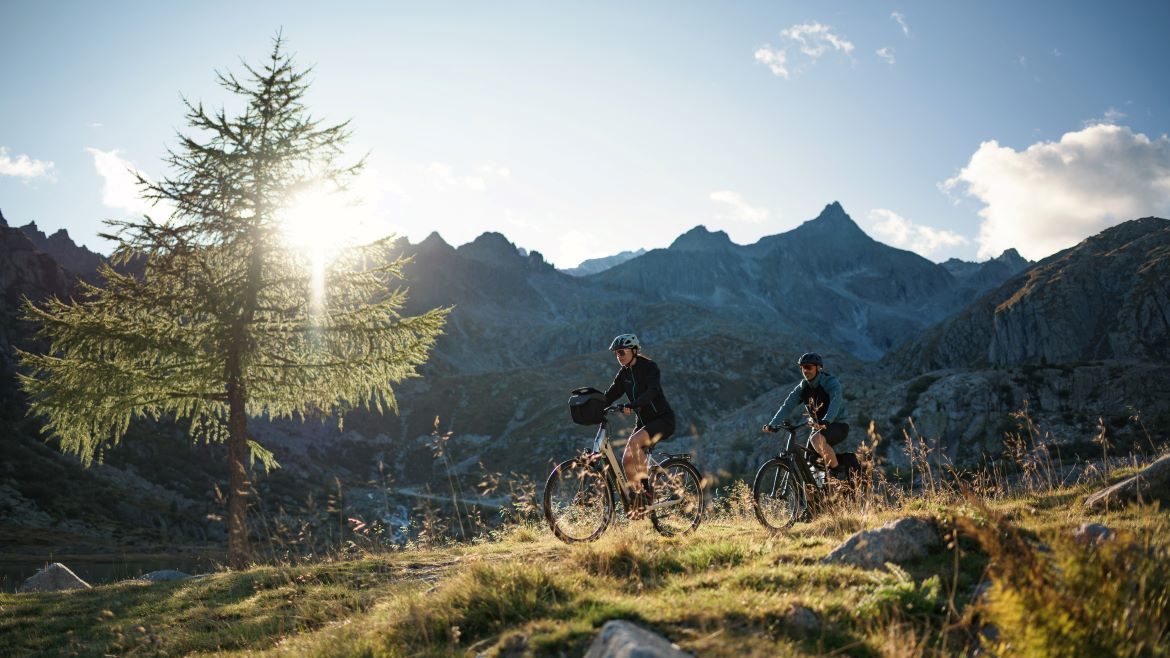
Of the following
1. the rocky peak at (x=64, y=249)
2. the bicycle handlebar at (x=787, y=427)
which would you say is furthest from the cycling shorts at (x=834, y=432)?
the rocky peak at (x=64, y=249)

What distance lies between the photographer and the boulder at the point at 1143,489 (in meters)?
7.79

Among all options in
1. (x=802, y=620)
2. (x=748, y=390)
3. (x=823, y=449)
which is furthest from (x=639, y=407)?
(x=748, y=390)

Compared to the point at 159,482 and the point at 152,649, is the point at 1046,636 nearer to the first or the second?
Answer: the point at 152,649

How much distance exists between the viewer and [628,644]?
151 inches

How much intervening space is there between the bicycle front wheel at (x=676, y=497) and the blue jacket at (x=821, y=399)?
1.53 m

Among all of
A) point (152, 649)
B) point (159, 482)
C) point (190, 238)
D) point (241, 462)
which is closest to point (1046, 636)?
point (152, 649)

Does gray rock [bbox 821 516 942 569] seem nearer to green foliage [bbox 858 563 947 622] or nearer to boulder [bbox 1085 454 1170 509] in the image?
green foliage [bbox 858 563 947 622]

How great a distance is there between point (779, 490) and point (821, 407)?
4.51 feet

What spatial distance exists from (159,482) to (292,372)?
241 ft

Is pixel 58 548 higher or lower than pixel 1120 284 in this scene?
lower

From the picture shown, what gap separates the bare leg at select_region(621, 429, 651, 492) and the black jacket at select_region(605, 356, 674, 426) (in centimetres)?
31

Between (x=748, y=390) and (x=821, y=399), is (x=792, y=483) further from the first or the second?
(x=748, y=390)

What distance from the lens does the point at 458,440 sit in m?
138

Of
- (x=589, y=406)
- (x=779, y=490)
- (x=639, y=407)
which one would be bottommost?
(x=779, y=490)
